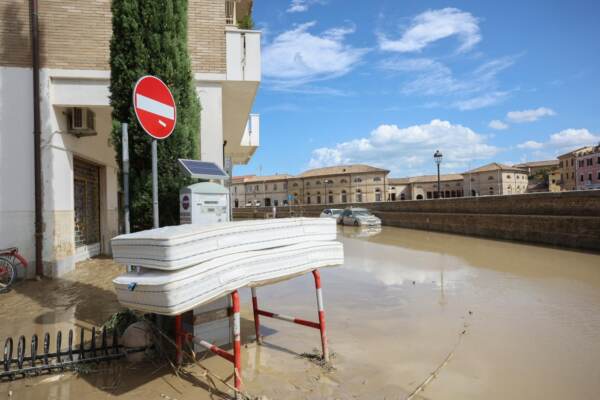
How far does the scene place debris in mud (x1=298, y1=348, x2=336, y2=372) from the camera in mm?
3814

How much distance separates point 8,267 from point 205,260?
6.33 meters

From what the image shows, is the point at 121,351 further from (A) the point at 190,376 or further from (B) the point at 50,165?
(B) the point at 50,165

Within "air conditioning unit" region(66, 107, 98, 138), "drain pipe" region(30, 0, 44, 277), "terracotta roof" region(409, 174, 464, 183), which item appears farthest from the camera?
"terracotta roof" region(409, 174, 464, 183)

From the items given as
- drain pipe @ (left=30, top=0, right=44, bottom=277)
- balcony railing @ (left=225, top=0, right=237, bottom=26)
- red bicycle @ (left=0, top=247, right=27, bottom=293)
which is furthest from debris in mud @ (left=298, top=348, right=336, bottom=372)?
balcony railing @ (left=225, top=0, right=237, bottom=26)

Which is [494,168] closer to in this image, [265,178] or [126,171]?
[265,178]

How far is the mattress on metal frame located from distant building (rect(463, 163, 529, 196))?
261 feet

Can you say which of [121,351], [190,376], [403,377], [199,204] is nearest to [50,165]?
[199,204]

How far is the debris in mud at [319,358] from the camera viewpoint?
3814mm

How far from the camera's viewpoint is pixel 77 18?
7.79 metres

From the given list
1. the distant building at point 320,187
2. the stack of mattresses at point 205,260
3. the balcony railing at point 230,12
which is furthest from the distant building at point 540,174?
the stack of mattresses at point 205,260

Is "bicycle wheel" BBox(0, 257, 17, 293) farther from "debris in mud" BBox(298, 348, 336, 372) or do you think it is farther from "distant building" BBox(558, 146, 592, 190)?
"distant building" BBox(558, 146, 592, 190)

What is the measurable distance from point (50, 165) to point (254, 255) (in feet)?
21.8

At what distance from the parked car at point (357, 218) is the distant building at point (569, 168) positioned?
66070 mm

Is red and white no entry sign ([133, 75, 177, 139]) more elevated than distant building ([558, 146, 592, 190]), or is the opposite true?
distant building ([558, 146, 592, 190])
